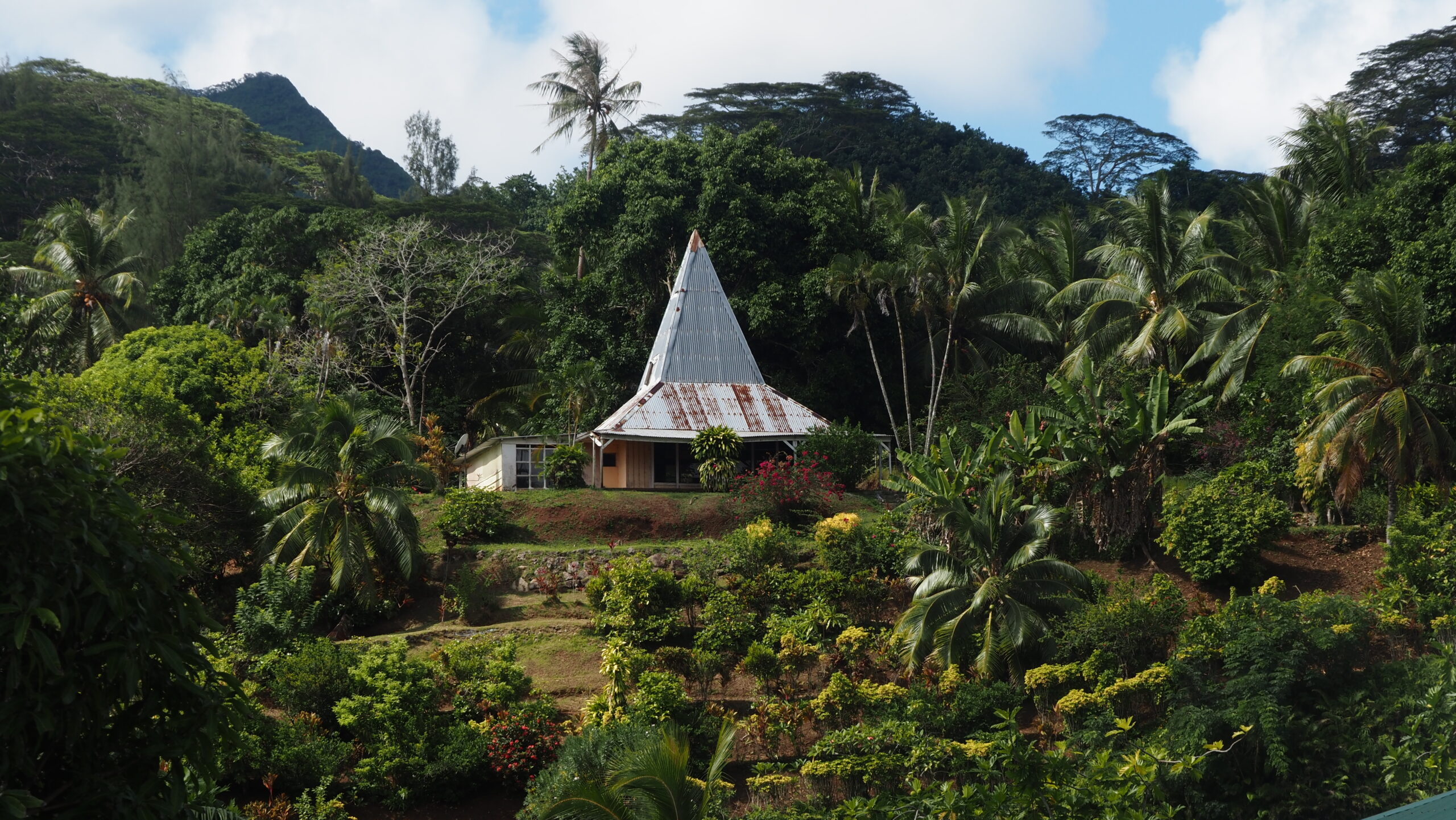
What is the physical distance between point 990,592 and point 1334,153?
17295 millimetres

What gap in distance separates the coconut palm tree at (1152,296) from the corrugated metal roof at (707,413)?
708 cm

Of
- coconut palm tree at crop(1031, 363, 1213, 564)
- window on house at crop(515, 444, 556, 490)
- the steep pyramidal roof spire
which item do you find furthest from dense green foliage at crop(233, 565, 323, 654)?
coconut palm tree at crop(1031, 363, 1213, 564)

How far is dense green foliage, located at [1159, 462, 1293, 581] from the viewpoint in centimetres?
1795

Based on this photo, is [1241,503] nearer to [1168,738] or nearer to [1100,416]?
[1100,416]

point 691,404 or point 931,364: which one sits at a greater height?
point 931,364

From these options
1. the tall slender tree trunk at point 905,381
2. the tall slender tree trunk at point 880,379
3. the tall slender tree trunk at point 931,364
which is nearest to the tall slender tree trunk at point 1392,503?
the tall slender tree trunk at point 931,364

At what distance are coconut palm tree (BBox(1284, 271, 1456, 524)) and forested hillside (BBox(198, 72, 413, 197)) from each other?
10114 cm

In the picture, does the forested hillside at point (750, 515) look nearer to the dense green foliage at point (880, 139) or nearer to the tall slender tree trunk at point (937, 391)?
the tall slender tree trunk at point (937, 391)

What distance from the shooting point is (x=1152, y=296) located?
29.5 meters

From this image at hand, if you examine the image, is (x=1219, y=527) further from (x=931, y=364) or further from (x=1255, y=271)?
(x=931, y=364)

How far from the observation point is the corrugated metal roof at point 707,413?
2705 cm

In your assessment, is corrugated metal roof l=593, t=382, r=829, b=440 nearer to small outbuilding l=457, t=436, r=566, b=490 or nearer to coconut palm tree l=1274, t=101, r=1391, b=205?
small outbuilding l=457, t=436, r=566, b=490

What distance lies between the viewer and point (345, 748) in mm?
14984

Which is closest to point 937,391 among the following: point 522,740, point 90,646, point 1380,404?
point 1380,404
